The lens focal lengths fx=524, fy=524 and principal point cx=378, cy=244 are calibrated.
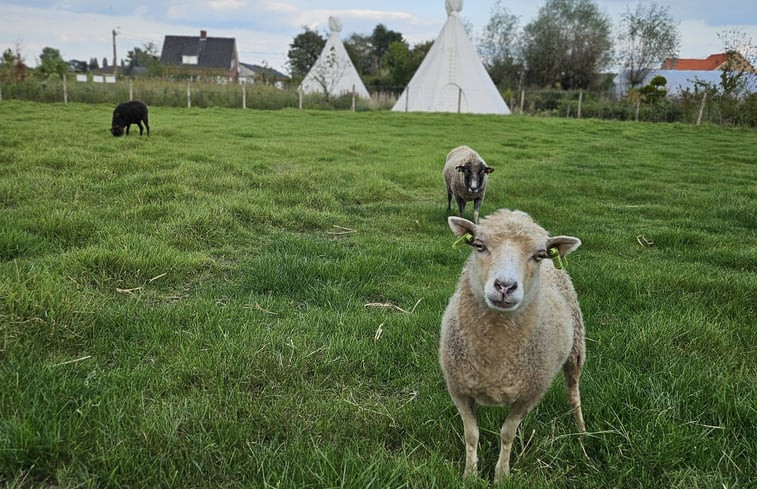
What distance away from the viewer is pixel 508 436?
7.09ft

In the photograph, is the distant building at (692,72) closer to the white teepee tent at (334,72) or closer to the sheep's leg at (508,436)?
the white teepee tent at (334,72)

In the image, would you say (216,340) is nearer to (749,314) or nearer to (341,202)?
(749,314)

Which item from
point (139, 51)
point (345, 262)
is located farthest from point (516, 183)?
point (139, 51)

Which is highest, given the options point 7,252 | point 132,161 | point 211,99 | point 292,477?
point 211,99

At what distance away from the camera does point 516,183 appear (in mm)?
9047

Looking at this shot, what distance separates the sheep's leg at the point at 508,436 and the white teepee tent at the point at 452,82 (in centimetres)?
3146

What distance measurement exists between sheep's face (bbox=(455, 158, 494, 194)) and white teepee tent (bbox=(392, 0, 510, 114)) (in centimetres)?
2656

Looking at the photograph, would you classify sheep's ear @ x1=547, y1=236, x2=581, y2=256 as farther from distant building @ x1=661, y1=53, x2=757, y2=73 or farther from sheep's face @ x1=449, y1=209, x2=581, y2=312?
distant building @ x1=661, y1=53, x2=757, y2=73

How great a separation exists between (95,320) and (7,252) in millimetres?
1726

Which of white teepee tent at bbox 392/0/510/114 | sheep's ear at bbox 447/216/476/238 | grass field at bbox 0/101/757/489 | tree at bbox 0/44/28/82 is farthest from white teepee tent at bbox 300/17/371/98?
sheep's ear at bbox 447/216/476/238

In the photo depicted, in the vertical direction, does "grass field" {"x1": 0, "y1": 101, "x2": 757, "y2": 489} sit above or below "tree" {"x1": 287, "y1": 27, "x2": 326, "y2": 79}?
below

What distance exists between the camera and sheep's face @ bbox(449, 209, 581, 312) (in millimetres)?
1964

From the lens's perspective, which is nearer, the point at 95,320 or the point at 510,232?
the point at 510,232

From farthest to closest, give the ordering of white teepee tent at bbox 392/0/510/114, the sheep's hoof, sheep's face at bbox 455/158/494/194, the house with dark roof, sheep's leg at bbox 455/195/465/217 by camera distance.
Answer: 1. the house with dark roof
2. white teepee tent at bbox 392/0/510/114
3. sheep's leg at bbox 455/195/465/217
4. sheep's face at bbox 455/158/494/194
5. the sheep's hoof
